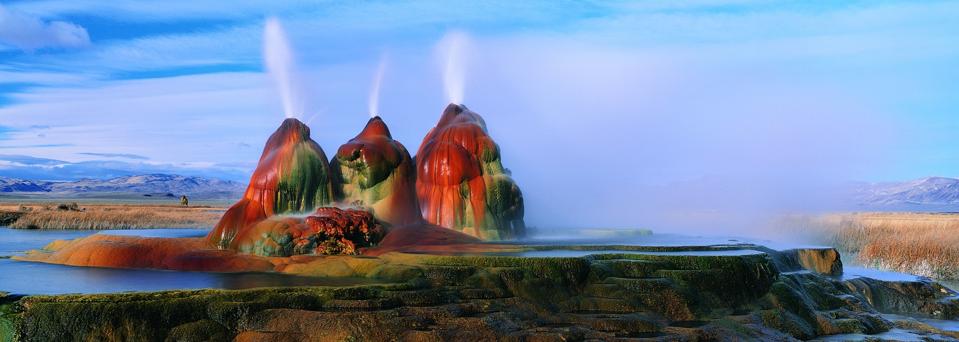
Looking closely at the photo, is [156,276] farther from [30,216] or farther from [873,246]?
[30,216]

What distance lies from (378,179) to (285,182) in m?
2.19

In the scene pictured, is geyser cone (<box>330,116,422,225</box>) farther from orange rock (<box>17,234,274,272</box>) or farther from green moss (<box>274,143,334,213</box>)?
orange rock (<box>17,234,274,272</box>)

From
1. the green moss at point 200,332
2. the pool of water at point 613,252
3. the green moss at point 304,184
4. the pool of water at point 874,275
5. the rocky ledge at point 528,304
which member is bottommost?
the green moss at point 200,332

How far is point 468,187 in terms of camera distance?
Result: 20.2 meters

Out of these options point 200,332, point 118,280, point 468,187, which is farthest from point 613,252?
point 118,280

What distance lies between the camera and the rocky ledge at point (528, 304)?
1046 centimetres

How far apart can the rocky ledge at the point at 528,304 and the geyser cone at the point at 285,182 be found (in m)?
3.87

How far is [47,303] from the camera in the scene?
1069 centimetres

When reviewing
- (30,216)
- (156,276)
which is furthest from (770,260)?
(30,216)

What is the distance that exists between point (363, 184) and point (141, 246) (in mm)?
5220

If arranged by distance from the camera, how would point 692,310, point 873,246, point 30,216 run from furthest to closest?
point 30,216
point 873,246
point 692,310

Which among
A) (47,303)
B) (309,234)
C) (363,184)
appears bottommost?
(47,303)

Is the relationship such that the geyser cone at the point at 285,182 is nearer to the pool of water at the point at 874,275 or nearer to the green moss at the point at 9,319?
the green moss at the point at 9,319

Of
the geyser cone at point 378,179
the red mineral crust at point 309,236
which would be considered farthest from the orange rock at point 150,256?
the geyser cone at point 378,179
